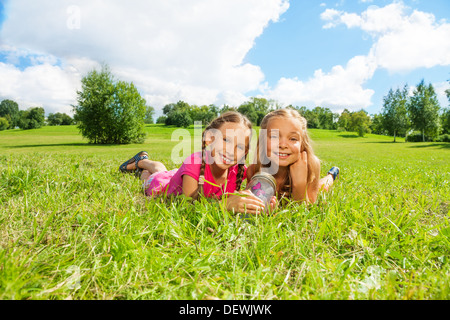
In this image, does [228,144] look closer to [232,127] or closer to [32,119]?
[232,127]

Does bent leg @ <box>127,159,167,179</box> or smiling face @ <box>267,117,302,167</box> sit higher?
smiling face @ <box>267,117,302,167</box>

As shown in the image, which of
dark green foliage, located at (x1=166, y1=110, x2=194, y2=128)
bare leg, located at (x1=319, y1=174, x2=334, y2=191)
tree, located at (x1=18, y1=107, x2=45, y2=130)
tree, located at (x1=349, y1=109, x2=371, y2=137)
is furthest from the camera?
tree, located at (x1=18, y1=107, x2=45, y2=130)

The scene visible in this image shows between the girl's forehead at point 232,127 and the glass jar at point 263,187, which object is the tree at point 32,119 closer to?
the girl's forehead at point 232,127

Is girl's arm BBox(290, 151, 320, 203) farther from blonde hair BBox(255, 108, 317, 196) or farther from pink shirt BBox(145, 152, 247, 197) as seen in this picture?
pink shirt BBox(145, 152, 247, 197)

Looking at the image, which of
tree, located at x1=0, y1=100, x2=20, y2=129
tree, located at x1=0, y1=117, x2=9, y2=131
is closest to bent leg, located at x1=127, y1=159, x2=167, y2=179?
tree, located at x1=0, y1=117, x2=9, y2=131

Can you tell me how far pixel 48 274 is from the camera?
4.90ft

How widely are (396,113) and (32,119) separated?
355ft

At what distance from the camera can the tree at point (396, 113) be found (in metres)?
58.5

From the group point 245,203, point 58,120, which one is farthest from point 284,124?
point 58,120

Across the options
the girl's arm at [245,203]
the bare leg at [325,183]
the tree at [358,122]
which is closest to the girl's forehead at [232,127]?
the girl's arm at [245,203]

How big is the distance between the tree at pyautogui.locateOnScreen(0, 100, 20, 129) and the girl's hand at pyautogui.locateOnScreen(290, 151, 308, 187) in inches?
4542

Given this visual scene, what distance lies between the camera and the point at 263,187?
2686 mm

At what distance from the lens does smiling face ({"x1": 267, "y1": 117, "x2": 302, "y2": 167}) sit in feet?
10.2
